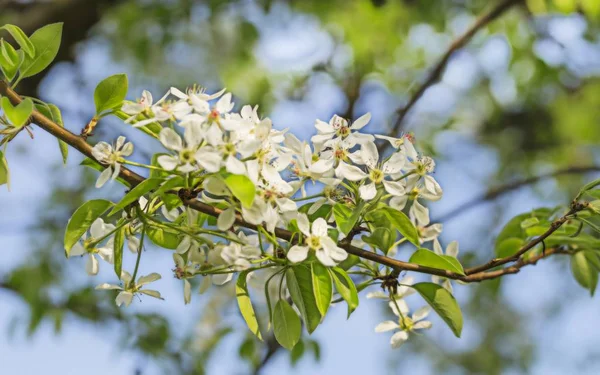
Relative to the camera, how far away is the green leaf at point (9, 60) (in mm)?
988

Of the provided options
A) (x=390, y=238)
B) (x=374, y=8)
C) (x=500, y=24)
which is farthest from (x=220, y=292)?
(x=390, y=238)

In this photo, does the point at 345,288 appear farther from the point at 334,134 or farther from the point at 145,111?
the point at 145,111

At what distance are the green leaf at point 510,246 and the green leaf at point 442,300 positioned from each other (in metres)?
0.33

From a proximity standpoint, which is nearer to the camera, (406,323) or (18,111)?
(18,111)

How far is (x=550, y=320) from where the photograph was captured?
637cm

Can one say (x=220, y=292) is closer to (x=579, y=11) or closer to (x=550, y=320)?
(x=579, y=11)

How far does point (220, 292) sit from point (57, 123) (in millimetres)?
3189

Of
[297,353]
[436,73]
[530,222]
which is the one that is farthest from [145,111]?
[436,73]

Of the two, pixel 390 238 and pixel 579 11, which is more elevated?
pixel 579 11

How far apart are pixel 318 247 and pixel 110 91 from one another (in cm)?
38

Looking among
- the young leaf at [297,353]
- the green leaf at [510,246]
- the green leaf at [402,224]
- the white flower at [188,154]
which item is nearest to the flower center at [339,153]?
the green leaf at [402,224]

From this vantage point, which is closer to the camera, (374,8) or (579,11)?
(579,11)

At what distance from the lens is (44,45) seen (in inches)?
40.6

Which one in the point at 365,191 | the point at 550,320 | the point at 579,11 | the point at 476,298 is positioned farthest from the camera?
the point at 550,320
